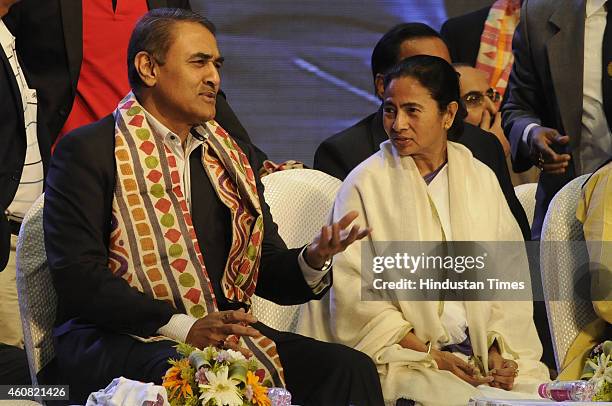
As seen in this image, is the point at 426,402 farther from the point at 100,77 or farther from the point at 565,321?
the point at 100,77

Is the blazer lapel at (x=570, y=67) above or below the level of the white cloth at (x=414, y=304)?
above

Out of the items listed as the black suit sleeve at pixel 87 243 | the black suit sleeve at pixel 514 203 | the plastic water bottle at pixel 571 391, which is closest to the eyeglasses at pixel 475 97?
the black suit sleeve at pixel 514 203

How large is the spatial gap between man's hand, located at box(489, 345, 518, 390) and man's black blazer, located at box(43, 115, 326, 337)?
0.55 meters

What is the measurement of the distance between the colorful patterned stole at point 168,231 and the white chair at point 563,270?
783 millimetres

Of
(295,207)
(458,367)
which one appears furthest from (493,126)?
(458,367)

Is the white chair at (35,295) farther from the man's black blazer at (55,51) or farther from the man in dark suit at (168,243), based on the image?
the man's black blazer at (55,51)

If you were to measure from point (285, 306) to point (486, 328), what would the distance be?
56 cm

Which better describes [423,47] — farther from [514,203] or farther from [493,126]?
[493,126]

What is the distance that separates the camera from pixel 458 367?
341cm

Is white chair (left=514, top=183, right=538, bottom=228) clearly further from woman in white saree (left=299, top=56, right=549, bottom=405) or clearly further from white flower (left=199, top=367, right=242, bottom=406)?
white flower (left=199, top=367, right=242, bottom=406)

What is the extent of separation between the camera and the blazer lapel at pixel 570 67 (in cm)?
421

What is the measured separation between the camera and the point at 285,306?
3.64 m

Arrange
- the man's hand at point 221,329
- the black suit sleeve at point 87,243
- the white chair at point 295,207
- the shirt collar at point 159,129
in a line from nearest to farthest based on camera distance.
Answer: the man's hand at point 221,329 → the black suit sleeve at point 87,243 → the shirt collar at point 159,129 → the white chair at point 295,207

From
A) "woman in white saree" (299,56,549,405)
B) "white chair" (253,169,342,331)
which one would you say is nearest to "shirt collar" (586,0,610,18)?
"woman in white saree" (299,56,549,405)
